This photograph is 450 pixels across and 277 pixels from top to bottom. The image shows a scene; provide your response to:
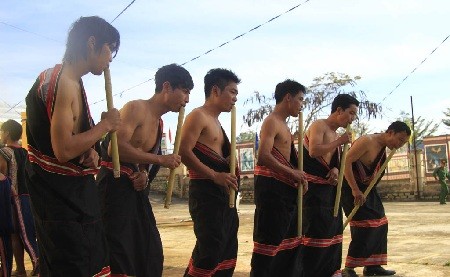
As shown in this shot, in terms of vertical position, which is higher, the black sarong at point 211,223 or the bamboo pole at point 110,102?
the bamboo pole at point 110,102

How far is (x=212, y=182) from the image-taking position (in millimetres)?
4379

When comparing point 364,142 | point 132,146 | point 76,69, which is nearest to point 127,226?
point 132,146

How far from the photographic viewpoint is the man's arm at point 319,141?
5262 mm

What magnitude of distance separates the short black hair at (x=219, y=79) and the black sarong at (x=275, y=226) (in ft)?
2.52

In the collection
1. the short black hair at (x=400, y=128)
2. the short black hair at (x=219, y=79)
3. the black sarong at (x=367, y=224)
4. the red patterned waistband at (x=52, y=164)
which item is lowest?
the black sarong at (x=367, y=224)

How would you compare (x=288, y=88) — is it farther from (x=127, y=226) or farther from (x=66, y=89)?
(x=66, y=89)

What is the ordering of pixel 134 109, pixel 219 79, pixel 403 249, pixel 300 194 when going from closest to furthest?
1. pixel 134 109
2. pixel 219 79
3. pixel 300 194
4. pixel 403 249

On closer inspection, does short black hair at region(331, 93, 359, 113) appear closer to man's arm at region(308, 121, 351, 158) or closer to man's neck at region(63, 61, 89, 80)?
man's arm at region(308, 121, 351, 158)

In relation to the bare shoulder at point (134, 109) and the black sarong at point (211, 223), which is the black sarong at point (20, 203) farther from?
the bare shoulder at point (134, 109)

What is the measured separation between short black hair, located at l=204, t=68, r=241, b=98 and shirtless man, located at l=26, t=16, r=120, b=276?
166 cm

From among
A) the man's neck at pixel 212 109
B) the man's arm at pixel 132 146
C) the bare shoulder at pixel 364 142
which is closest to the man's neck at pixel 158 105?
the man's arm at pixel 132 146

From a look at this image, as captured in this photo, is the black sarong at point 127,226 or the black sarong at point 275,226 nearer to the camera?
the black sarong at point 127,226

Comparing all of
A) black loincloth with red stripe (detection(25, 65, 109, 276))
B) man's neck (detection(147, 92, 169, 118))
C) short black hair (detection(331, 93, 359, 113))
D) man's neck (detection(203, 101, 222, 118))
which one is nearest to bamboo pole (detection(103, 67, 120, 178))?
black loincloth with red stripe (detection(25, 65, 109, 276))

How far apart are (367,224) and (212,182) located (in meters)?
2.38
